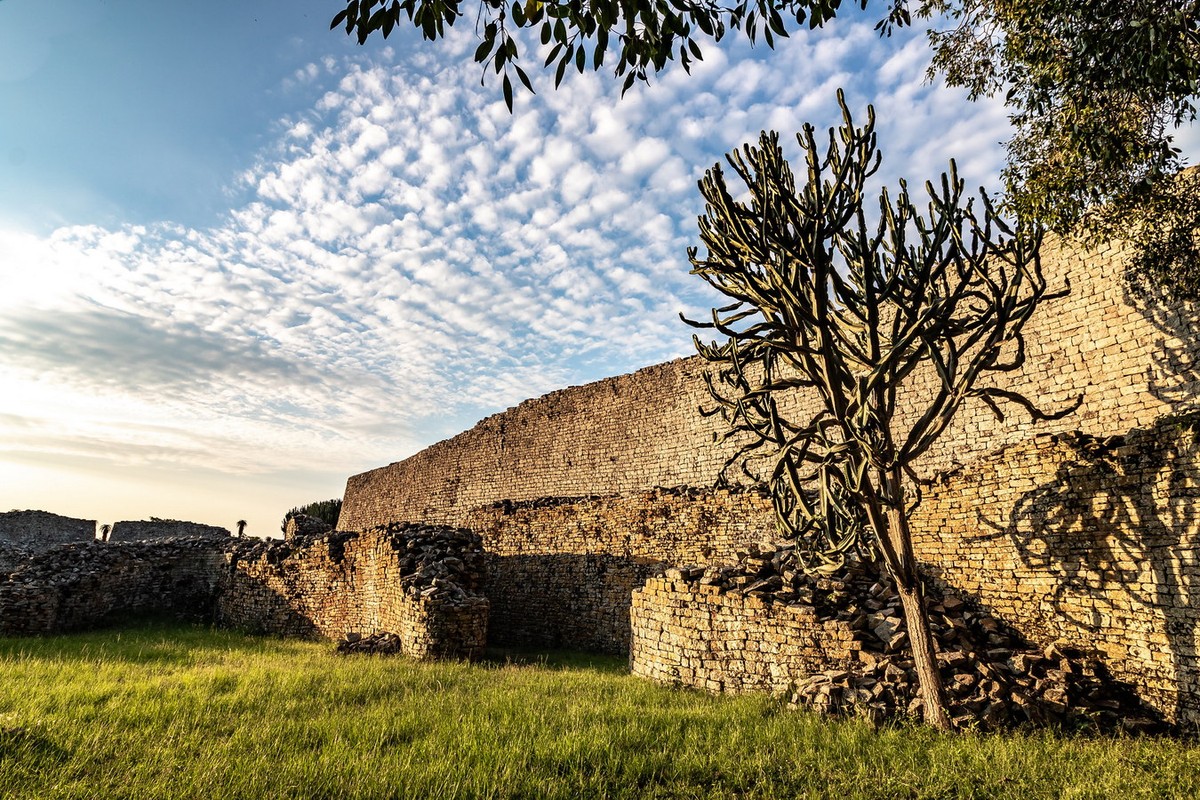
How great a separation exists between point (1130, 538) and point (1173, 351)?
13.9 ft

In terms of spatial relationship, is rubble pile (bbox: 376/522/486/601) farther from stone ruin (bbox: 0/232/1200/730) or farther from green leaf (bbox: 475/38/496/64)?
green leaf (bbox: 475/38/496/64)

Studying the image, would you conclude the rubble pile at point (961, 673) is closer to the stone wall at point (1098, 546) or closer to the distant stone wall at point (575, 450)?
the stone wall at point (1098, 546)

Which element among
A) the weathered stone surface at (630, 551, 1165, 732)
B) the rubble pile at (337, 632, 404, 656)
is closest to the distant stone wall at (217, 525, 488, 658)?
the rubble pile at (337, 632, 404, 656)

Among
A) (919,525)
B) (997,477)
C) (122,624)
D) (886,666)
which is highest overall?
(997,477)

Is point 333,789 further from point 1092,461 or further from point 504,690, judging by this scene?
point 1092,461

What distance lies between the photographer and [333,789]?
4301 mm

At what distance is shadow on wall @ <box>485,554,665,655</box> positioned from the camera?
11602mm

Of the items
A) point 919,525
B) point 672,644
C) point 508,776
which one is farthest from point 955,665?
point 508,776

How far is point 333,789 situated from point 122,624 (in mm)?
14749

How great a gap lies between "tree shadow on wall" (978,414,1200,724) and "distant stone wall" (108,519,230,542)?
33113mm

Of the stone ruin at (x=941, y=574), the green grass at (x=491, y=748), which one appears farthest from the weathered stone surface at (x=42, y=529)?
the green grass at (x=491, y=748)

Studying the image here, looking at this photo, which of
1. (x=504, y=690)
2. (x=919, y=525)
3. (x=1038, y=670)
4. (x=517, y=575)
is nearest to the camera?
(x=1038, y=670)

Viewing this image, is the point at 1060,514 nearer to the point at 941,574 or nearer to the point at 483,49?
the point at 941,574

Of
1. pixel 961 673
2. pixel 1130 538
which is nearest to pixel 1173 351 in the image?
pixel 1130 538
